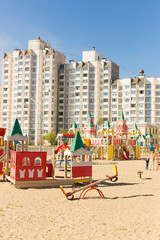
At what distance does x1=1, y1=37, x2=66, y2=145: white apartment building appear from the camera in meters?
100

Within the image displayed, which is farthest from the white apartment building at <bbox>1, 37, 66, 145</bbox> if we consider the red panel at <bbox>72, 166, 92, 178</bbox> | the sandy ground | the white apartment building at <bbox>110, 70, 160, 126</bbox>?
the sandy ground

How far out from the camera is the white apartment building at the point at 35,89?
100000 millimetres

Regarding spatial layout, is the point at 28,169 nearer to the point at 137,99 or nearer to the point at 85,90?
the point at 137,99

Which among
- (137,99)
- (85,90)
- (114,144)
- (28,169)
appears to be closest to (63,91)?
(85,90)

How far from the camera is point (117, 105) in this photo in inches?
3851

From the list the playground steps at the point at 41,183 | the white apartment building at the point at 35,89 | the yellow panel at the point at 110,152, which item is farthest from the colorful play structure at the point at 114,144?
the white apartment building at the point at 35,89

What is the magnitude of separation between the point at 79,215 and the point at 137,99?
290ft

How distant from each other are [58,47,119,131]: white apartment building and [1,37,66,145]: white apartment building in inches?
150

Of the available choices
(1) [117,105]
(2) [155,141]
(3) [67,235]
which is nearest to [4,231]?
(3) [67,235]

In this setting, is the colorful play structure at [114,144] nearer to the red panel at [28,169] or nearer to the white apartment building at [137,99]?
the red panel at [28,169]

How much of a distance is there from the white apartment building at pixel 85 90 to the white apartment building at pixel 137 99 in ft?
9.55

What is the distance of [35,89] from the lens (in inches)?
4003

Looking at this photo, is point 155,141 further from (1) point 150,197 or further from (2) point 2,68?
(1) point 150,197

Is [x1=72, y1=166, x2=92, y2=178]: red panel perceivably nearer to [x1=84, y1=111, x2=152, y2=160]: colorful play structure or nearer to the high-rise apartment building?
[x1=84, y1=111, x2=152, y2=160]: colorful play structure
